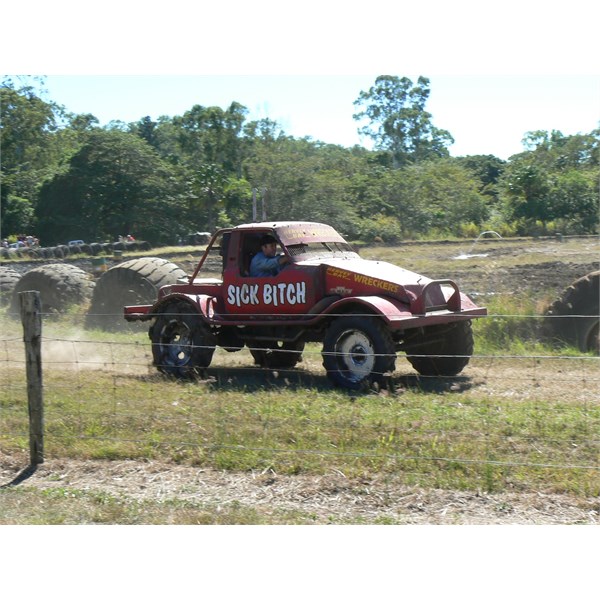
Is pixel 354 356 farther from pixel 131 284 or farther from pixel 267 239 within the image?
pixel 131 284

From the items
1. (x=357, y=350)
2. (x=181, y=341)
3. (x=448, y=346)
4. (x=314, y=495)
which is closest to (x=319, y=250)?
(x=357, y=350)

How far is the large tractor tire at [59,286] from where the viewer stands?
18.4m

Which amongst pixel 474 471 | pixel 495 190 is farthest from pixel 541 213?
pixel 474 471

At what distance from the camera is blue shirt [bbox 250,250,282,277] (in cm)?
1165

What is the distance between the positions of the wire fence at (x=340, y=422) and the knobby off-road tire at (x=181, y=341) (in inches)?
7.1

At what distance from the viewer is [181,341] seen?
12195 mm

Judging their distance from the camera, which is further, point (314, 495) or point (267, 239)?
point (267, 239)

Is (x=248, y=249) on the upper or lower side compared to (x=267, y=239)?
lower

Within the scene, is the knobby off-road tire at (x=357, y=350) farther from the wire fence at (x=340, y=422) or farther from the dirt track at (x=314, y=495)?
the dirt track at (x=314, y=495)

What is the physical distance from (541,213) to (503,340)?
14667 millimetres

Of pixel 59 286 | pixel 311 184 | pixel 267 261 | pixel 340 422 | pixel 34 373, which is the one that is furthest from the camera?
pixel 311 184

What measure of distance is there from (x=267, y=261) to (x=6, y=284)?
10738 mm

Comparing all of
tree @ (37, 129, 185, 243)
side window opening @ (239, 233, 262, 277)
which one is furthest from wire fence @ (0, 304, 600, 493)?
tree @ (37, 129, 185, 243)


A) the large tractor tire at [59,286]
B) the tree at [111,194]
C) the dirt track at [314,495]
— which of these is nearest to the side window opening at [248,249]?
the dirt track at [314,495]
